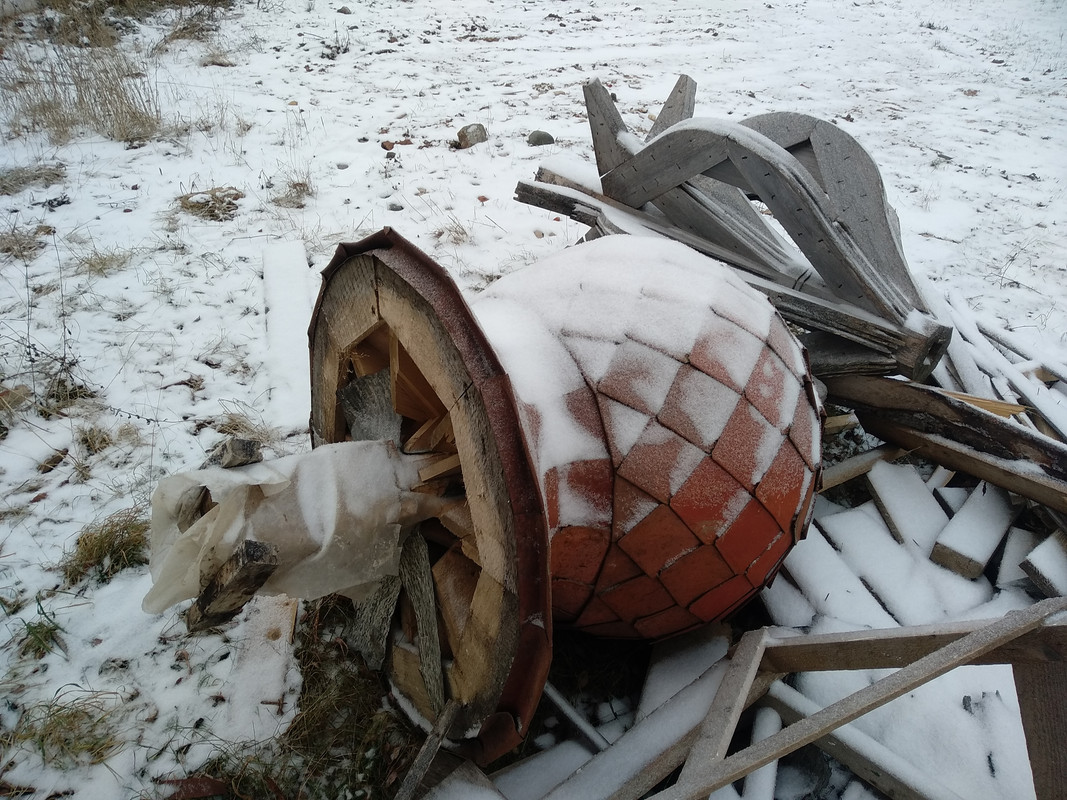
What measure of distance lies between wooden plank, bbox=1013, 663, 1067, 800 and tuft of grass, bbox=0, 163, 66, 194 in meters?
5.49

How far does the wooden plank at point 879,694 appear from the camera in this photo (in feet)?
4.09

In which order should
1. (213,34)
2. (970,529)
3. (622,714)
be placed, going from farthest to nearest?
(213,34), (970,529), (622,714)

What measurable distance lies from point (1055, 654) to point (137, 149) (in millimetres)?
5713

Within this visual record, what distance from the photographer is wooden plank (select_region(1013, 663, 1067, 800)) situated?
51.3 inches

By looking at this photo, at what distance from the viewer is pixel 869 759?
5.74ft

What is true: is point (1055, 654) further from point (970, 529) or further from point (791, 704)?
point (970, 529)

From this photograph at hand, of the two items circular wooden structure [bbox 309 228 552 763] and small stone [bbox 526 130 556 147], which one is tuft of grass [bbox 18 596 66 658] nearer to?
circular wooden structure [bbox 309 228 552 763]

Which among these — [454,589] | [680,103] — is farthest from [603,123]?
[454,589]

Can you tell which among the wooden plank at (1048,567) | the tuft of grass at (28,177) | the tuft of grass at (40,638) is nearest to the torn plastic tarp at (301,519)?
the tuft of grass at (40,638)

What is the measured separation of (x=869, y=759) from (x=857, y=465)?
1.17m

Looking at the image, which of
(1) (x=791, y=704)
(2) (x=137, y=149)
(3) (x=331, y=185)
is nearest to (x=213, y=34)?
(2) (x=137, y=149)

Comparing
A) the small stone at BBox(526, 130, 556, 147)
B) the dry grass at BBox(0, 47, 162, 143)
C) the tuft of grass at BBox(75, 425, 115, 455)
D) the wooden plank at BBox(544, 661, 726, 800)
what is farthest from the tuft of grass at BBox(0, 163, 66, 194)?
the wooden plank at BBox(544, 661, 726, 800)

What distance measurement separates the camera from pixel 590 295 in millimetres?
1708

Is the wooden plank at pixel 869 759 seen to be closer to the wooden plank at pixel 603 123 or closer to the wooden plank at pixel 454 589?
the wooden plank at pixel 454 589
